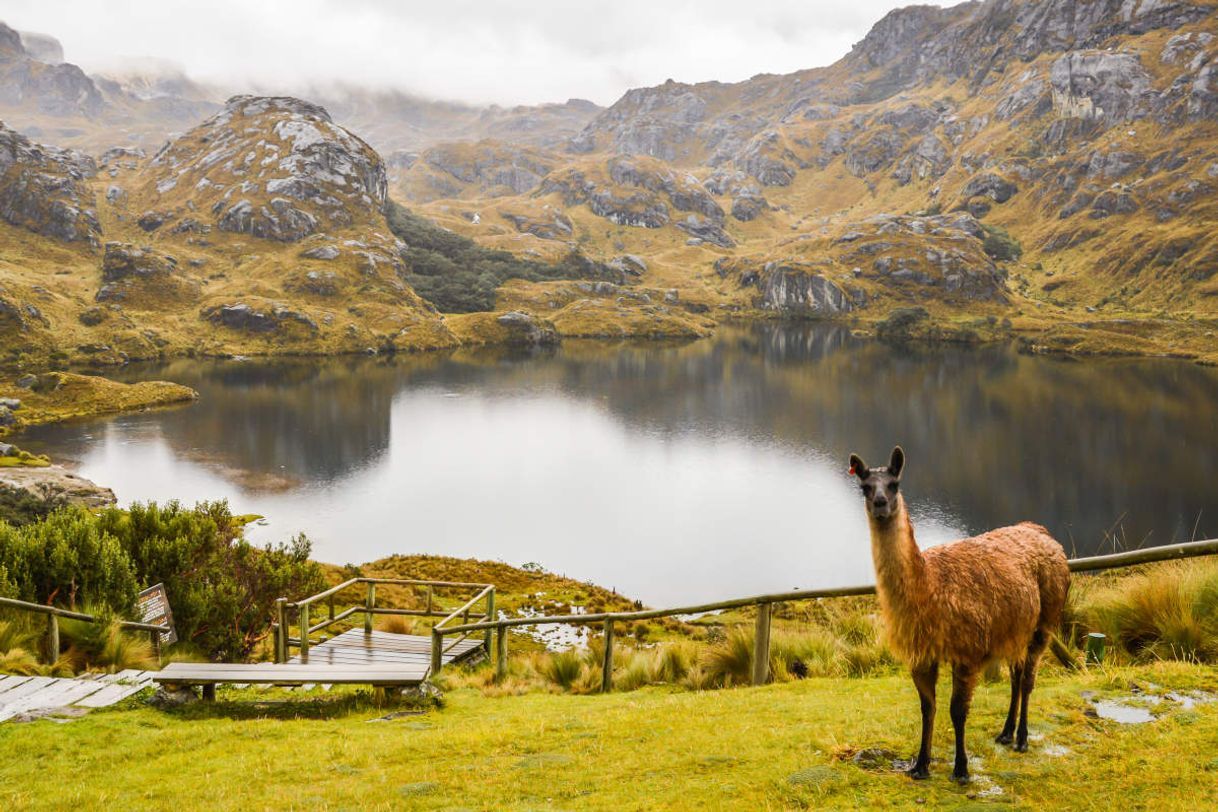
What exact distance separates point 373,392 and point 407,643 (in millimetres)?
91835

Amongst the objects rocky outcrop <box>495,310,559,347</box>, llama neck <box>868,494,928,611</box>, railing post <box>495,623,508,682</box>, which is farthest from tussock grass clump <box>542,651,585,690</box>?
rocky outcrop <box>495,310,559,347</box>

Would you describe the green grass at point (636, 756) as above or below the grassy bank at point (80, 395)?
above

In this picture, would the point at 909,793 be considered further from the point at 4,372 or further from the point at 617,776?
the point at 4,372

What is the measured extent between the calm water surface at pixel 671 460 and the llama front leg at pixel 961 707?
102ft

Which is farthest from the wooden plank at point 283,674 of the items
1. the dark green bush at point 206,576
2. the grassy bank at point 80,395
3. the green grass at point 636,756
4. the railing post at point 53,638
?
the grassy bank at point 80,395

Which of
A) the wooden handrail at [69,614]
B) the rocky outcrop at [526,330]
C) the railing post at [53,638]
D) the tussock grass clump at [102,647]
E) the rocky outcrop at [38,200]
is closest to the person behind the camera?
the wooden handrail at [69,614]

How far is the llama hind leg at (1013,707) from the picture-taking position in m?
6.44

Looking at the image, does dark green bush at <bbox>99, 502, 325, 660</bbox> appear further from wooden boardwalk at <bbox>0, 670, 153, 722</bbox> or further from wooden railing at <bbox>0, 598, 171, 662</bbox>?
wooden boardwalk at <bbox>0, 670, 153, 722</bbox>

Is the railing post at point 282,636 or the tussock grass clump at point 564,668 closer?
the tussock grass clump at point 564,668

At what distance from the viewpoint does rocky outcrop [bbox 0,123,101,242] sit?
586ft

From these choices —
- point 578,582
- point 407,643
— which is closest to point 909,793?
point 407,643

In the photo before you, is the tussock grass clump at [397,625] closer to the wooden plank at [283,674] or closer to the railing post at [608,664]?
the wooden plank at [283,674]

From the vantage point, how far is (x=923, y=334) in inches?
6811

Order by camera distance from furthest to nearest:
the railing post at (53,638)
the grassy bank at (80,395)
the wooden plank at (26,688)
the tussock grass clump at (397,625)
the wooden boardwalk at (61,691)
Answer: the grassy bank at (80,395)
the tussock grass clump at (397,625)
the railing post at (53,638)
the wooden plank at (26,688)
the wooden boardwalk at (61,691)
